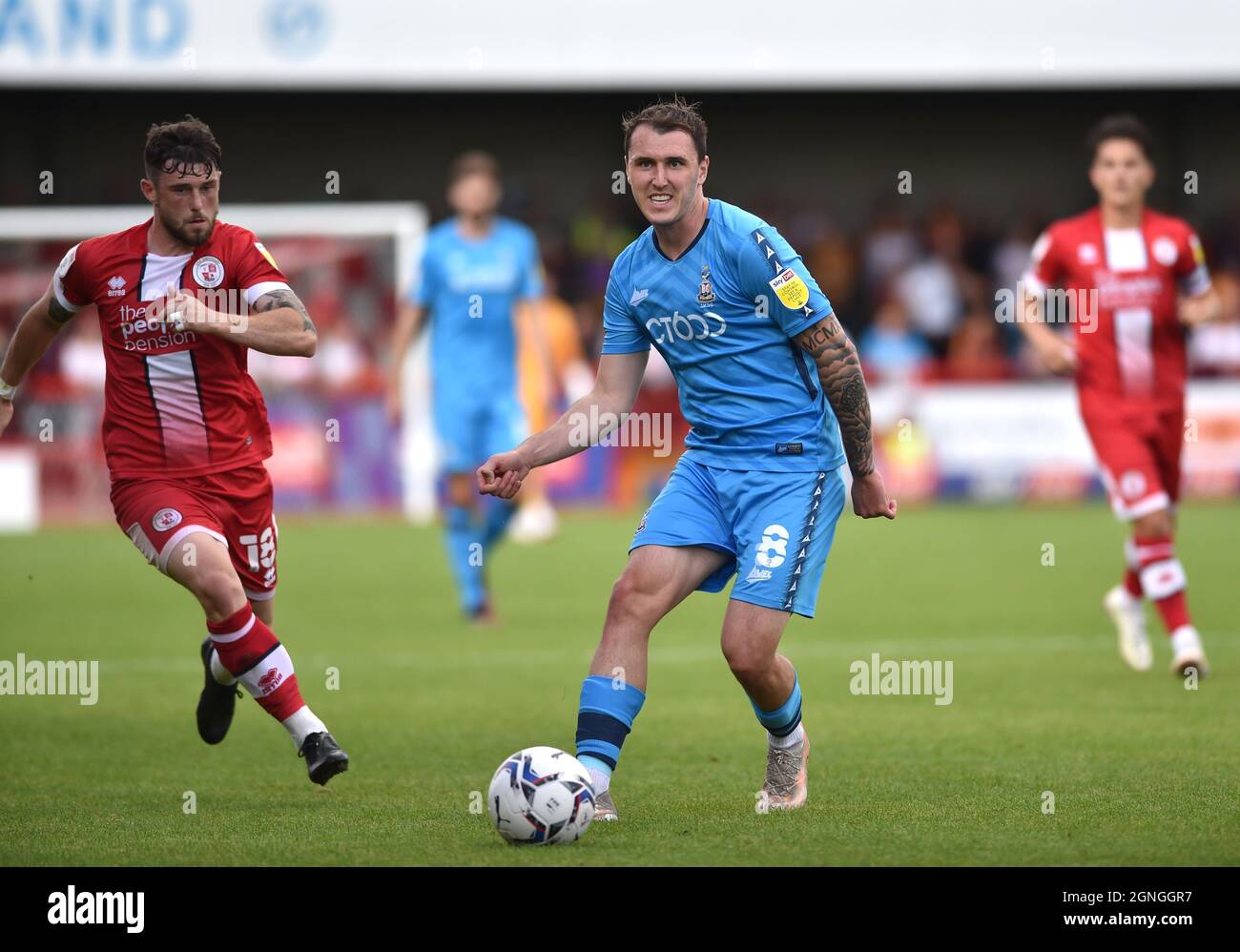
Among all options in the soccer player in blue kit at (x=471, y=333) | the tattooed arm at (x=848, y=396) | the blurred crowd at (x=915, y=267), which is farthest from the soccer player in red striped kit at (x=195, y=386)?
the blurred crowd at (x=915, y=267)

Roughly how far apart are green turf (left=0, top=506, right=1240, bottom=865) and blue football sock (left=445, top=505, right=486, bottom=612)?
0.29 meters

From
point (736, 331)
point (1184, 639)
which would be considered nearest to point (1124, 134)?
point (1184, 639)

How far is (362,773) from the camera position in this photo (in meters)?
7.47

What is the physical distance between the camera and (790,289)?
6.16 metres

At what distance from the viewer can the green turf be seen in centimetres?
597

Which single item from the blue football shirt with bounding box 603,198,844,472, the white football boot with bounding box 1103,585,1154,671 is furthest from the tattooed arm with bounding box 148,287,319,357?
the white football boot with bounding box 1103,585,1154,671

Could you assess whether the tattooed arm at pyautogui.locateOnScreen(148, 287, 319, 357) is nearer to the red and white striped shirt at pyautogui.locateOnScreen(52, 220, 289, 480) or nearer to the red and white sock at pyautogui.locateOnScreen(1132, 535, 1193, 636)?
the red and white striped shirt at pyautogui.locateOnScreen(52, 220, 289, 480)

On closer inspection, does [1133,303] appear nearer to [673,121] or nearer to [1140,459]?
[1140,459]

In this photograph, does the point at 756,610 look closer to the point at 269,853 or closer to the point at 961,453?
the point at 269,853

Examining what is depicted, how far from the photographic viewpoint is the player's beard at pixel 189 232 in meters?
6.85

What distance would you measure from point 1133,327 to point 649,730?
3565mm

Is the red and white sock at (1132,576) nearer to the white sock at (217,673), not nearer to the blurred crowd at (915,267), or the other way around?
the white sock at (217,673)

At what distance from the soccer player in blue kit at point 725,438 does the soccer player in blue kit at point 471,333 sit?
6.21m

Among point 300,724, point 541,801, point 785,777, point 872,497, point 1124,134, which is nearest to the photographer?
point 541,801
